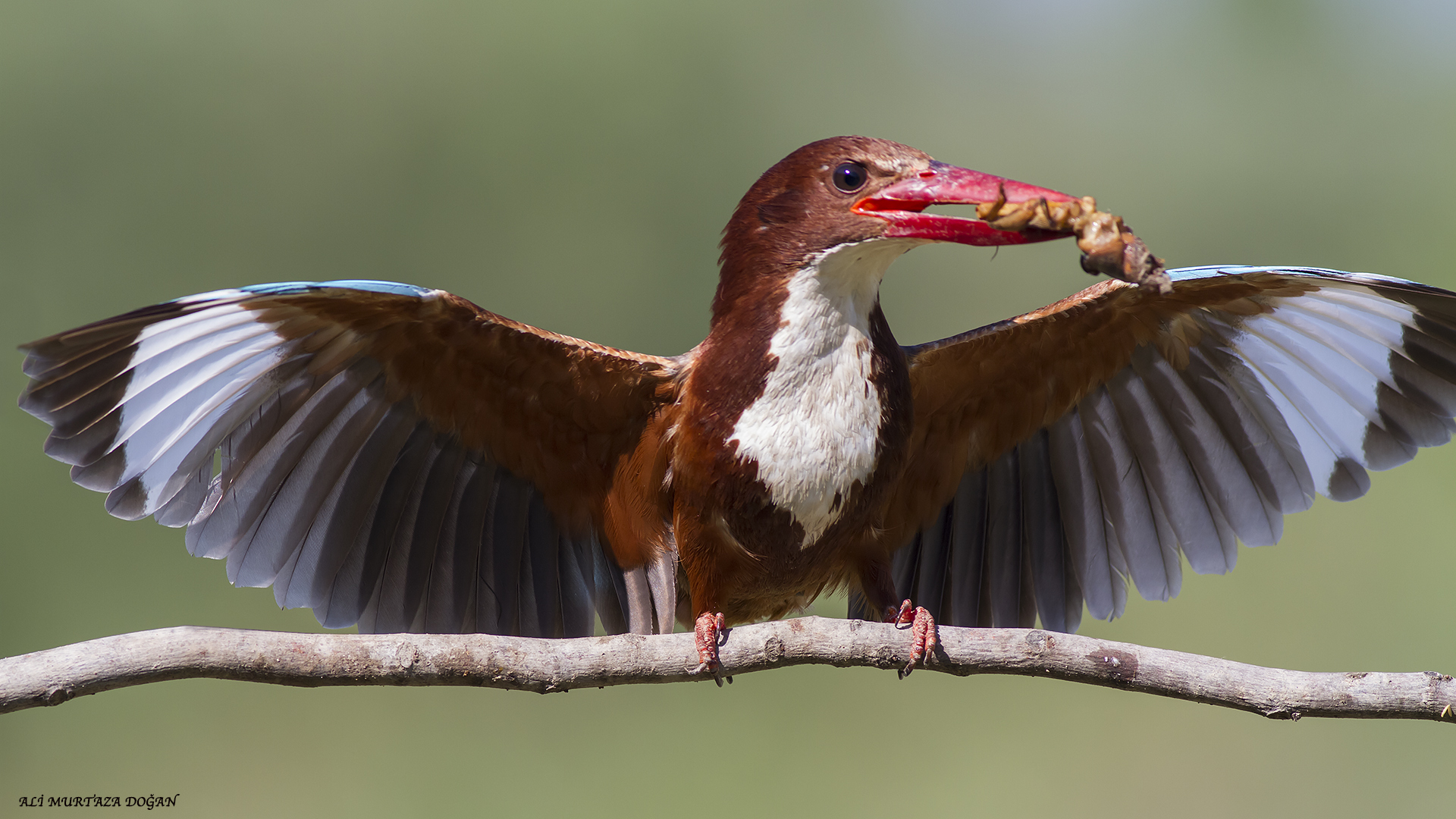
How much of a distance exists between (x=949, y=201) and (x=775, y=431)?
755 mm

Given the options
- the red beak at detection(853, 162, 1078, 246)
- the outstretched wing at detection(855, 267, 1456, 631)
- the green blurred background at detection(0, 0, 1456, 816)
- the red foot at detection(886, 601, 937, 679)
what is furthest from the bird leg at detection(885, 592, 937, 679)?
the green blurred background at detection(0, 0, 1456, 816)

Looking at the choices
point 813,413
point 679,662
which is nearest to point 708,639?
point 679,662

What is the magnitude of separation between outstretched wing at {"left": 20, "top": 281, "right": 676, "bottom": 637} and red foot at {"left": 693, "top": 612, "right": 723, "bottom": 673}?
62 cm

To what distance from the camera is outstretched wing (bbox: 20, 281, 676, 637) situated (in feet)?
8.71

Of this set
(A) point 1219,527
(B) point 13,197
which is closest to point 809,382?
(A) point 1219,527

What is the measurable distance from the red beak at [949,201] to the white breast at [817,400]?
140 mm

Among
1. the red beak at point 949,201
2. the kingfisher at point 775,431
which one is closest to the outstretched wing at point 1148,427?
the kingfisher at point 775,431

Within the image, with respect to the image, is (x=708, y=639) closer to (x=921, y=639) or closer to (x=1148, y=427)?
(x=921, y=639)

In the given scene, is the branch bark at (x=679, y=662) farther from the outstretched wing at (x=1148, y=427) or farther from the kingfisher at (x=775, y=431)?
the outstretched wing at (x=1148, y=427)

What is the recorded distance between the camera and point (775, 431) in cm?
295

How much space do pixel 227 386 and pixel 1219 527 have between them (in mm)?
2996

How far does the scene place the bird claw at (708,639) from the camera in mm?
2586

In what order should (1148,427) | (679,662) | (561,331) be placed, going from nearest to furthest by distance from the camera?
1. (679,662)
2. (1148,427)
3. (561,331)

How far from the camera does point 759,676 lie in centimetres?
1212
